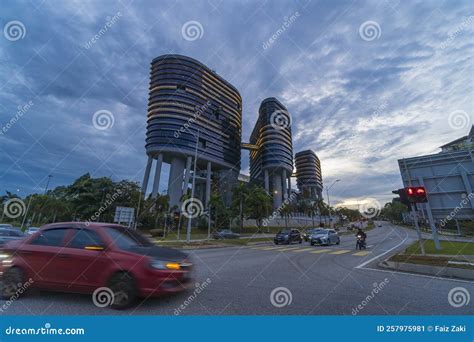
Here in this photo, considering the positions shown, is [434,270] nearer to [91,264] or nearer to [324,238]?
[91,264]

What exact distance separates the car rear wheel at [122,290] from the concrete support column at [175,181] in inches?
2881

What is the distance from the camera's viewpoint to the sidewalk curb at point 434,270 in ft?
21.3

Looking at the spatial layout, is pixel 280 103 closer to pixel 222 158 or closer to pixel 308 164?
pixel 222 158

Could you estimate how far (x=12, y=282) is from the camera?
420cm

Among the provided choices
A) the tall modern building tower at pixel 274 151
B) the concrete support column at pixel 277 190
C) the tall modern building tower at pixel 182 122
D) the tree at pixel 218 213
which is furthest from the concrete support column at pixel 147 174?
the concrete support column at pixel 277 190

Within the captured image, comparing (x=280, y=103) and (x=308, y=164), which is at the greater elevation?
(x=280, y=103)

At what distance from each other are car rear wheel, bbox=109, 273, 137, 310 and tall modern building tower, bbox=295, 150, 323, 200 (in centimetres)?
13643

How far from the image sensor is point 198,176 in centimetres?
8825

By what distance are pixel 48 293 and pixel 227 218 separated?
187ft

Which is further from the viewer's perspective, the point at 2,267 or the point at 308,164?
the point at 308,164

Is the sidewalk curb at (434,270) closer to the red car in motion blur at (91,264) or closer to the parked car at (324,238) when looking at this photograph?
the red car in motion blur at (91,264)

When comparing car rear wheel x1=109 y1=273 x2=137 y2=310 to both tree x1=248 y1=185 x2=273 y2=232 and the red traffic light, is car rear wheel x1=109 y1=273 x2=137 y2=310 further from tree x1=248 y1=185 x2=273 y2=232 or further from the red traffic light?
tree x1=248 y1=185 x2=273 y2=232

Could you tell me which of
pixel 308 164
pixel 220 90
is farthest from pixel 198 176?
pixel 308 164

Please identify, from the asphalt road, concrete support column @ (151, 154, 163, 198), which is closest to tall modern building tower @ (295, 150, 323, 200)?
concrete support column @ (151, 154, 163, 198)
